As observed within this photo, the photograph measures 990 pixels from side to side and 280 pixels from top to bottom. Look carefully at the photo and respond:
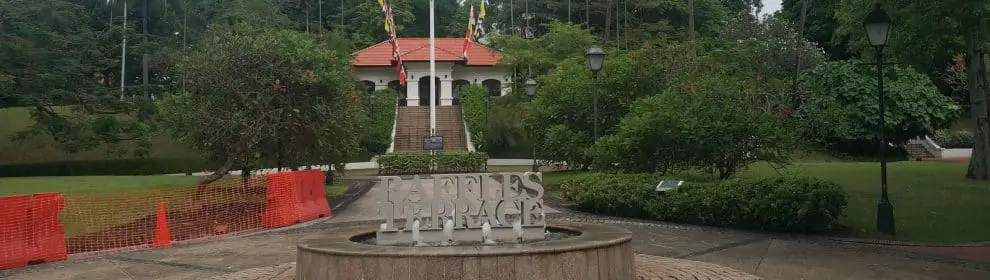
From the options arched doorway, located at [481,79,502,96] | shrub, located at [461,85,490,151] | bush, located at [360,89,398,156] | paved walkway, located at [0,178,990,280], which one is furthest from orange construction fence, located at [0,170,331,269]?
arched doorway, located at [481,79,502,96]

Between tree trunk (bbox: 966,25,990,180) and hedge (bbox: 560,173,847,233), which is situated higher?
tree trunk (bbox: 966,25,990,180)

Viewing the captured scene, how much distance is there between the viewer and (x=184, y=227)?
1475 centimetres

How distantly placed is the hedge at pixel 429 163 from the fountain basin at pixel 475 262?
26873 millimetres

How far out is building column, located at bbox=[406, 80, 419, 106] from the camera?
51.8m

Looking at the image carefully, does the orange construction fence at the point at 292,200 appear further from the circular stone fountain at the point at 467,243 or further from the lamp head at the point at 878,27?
the lamp head at the point at 878,27

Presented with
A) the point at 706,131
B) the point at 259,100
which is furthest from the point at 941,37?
the point at 259,100

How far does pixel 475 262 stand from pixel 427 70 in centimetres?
4621

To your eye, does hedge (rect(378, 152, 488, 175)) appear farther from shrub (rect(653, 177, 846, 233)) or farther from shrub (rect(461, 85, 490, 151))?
shrub (rect(653, 177, 846, 233))

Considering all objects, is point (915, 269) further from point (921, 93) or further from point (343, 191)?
point (921, 93)

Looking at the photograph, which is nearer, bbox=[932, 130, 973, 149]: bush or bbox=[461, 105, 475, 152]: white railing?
bbox=[932, 130, 973, 149]: bush

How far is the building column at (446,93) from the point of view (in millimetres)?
52156

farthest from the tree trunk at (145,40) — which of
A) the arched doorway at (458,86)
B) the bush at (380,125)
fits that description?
the arched doorway at (458,86)

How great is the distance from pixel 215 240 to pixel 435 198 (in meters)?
6.78

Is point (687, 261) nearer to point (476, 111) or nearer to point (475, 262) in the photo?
point (475, 262)
